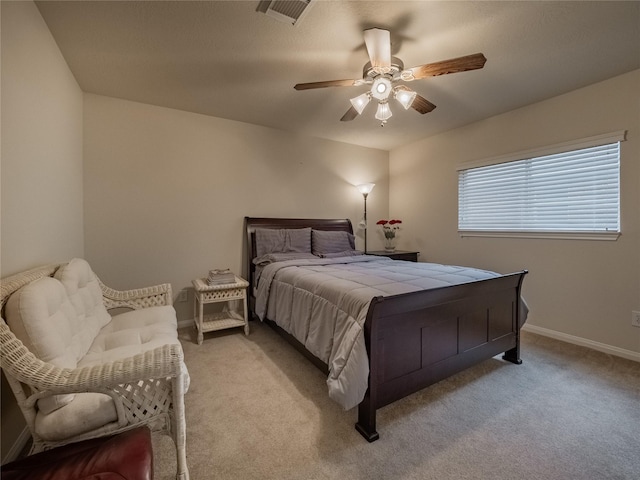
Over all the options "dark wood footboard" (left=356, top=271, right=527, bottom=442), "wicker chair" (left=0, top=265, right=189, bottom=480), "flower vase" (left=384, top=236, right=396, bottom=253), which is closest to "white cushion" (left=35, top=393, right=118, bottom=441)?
"wicker chair" (left=0, top=265, right=189, bottom=480)

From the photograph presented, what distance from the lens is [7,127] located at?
4.55ft

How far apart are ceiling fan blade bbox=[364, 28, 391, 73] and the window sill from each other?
240 centimetres

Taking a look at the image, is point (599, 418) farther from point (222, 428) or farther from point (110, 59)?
point (110, 59)

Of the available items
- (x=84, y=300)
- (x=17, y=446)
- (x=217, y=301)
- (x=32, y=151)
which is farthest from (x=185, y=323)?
(x=32, y=151)

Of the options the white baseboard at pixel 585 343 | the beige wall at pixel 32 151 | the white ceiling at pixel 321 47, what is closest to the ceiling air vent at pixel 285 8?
the white ceiling at pixel 321 47

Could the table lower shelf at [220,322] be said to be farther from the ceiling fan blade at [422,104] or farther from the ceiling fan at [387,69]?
the ceiling fan blade at [422,104]

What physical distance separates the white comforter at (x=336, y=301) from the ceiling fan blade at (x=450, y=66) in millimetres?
1408

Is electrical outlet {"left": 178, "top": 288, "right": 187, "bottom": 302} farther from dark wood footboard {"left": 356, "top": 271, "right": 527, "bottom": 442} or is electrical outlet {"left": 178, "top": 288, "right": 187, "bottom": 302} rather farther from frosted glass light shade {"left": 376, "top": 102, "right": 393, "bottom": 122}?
frosted glass light shade {"left": 376, "top": 102, "right": 393, "bottom": 122}

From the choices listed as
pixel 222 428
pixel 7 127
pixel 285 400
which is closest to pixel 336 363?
pixel 285 400

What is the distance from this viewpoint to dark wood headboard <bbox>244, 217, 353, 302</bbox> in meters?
3.44

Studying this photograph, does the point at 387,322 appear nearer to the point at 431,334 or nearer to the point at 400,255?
the point at 431,334

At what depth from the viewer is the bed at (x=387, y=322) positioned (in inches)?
60.8

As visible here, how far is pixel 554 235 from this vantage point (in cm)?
288

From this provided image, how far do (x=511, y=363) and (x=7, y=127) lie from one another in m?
3.67
